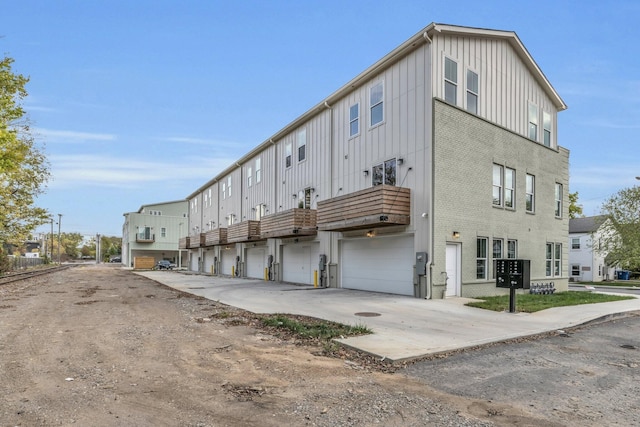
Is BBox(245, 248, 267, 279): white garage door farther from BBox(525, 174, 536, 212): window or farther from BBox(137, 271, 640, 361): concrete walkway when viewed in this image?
BBox(525, 174, 536, 212): window

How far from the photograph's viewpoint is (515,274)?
11.6m

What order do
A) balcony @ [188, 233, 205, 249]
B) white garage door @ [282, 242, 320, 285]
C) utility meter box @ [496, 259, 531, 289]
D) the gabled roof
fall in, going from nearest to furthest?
utility meter box @ [496, 259, 531, 289] → white garage door @ [282, 242, 320, 285] → balcony @ [188, 233, 205, 249] → the gabled roof

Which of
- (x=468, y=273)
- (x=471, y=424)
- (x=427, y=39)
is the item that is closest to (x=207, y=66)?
(x=427, y=39)

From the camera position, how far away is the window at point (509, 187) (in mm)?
17625

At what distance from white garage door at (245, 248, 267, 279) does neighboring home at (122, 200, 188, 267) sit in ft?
107

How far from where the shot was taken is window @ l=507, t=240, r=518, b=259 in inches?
693

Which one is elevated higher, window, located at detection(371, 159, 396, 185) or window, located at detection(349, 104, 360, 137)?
window, located at detection(349, 104, 360, 137)

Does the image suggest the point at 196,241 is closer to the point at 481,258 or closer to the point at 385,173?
the point at 385,173

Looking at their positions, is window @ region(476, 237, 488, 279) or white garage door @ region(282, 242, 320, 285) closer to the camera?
window @ region(476, 237, 488, 279)

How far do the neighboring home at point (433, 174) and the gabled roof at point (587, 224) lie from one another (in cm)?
2309

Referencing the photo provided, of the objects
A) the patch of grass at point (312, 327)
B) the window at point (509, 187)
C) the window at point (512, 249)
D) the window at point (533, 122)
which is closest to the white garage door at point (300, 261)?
the window at point (512, 249)

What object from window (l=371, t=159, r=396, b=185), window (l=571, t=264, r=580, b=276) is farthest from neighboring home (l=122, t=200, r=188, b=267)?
window (l=571, t=264, r=580, b=276)

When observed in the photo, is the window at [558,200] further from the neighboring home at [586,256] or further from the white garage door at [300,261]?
the neighboring home at [586,256]

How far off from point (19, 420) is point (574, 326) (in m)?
10.8
